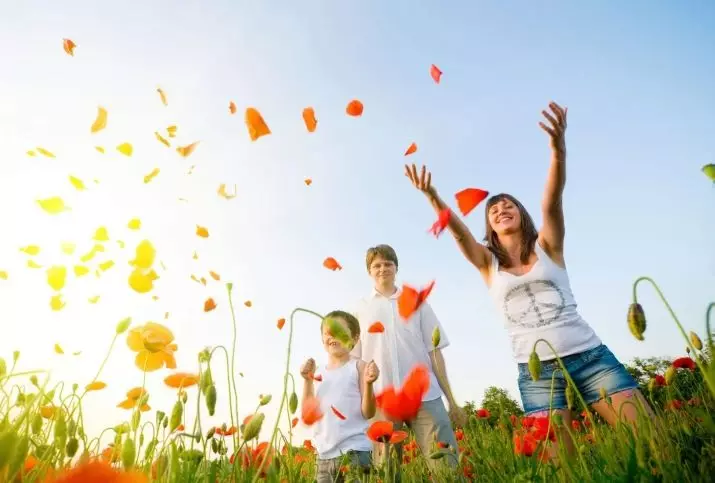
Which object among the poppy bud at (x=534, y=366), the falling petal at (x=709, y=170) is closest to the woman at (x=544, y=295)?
the poppy bud at (x=534, y=366)

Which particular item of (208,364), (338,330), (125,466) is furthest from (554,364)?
(125,466)

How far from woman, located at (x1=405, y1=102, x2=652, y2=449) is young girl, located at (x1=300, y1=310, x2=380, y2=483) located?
1093mm

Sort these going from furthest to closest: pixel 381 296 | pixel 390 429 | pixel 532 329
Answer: pixel 381 296 < pixel 532 329 < pixel 390 429

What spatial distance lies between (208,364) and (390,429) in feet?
3.66

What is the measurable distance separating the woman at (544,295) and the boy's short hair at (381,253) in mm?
1365

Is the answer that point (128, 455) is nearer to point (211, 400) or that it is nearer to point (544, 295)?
point (211, 400)

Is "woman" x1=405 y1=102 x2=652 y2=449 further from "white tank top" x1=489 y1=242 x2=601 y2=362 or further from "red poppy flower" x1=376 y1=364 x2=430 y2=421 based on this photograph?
"red poppy flower" x1=376 y1=364 x2=430 y2=421

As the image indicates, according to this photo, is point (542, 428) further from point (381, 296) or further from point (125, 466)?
point (381, 296)

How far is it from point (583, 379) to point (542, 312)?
45 centimetres

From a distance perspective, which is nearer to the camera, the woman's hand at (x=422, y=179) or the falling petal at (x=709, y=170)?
the falling petal at (x=709, y=170)

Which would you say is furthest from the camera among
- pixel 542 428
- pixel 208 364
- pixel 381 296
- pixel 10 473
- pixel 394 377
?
pixel 381 296

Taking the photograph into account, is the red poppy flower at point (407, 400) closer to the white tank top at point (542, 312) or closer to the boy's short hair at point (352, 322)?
the boy's short hair at point (352, 322)

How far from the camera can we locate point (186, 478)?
4.69 feet

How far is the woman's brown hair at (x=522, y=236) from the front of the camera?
334 centimetres
